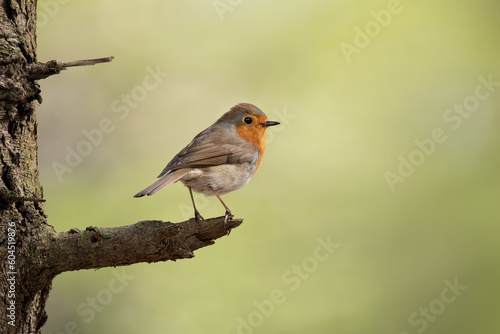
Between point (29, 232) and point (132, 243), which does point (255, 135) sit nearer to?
point (132, 243)

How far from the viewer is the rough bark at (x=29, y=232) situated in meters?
2.57

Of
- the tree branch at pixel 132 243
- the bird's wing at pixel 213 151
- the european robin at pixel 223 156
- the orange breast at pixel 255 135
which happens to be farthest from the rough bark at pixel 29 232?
the orange breast at pixel 255 135

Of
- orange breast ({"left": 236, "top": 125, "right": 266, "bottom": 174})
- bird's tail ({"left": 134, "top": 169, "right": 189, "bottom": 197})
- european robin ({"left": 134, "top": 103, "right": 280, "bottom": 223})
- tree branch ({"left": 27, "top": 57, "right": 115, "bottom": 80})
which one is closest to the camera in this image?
tree branch ({"left": 27, "top": 57, "right": 115, "bottom": 80})

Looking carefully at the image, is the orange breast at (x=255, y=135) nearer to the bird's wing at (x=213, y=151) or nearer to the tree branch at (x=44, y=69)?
the bird's wing at (x=213, y=151)

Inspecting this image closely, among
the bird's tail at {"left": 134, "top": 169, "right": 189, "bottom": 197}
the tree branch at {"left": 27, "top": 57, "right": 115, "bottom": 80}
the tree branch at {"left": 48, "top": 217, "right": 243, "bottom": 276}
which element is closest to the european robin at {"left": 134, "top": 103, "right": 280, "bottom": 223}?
the bird's tail at {"left": 134, "top": 169, "right": 189, "bottom": 197}

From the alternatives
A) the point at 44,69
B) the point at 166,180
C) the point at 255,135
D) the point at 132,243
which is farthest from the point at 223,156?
the point at 44,69

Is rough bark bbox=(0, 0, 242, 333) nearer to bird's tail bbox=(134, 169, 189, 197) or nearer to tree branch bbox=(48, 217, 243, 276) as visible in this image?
tree branch bbox=(48, 217, 243, 276)

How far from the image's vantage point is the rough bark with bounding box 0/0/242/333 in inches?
101

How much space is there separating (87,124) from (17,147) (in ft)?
11.2

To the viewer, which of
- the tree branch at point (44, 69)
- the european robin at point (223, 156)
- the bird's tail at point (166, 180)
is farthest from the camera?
the european robin at point (223, 156)

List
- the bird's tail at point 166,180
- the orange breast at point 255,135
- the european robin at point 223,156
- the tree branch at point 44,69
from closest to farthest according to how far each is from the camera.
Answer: the tree branch at point 44,69, the bird's tail at point 166,180, the european robin at point 223,156, the orange breast at point 255,135

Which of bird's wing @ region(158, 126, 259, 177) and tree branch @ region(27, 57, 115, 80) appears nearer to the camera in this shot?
tree branch @ region(27, 57, 115, 80)

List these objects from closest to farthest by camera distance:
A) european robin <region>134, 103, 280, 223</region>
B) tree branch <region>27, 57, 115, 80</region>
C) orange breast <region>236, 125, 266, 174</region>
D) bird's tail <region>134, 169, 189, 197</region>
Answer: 1. tree branch <region>27, 57, 115, 80</region>
2. bird's tail <region>134, 169, 189, 197</region>
3. european robin <region>134, 103, 280, 223</region>
4. orange breast <region>236, 125, 266, 174</region>

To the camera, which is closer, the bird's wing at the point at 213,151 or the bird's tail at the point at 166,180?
the bird's tail at the point at 166,180
